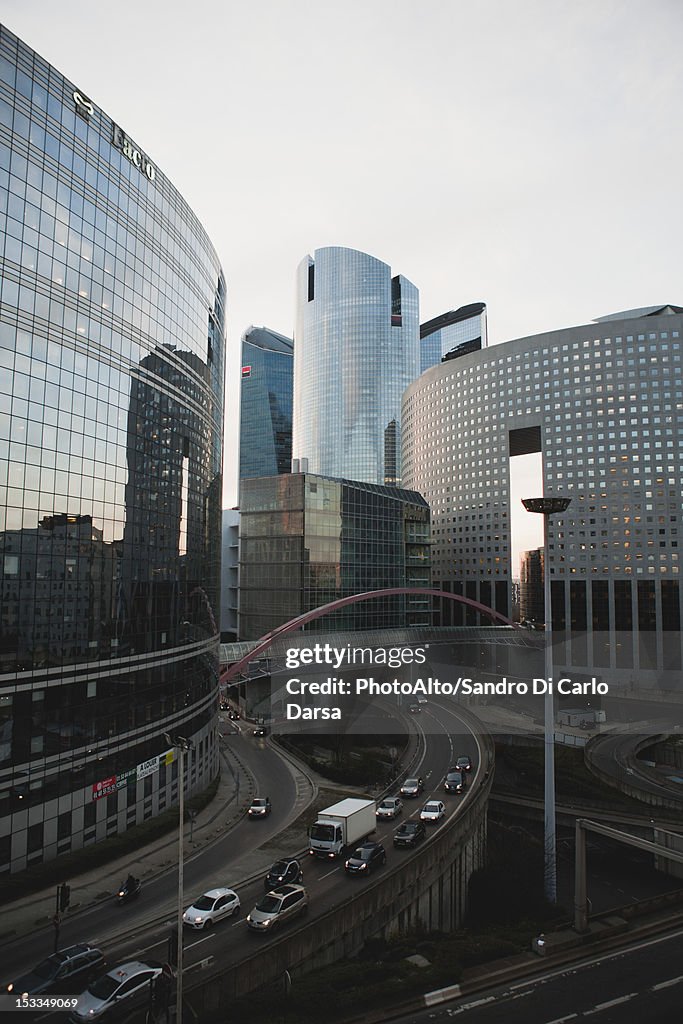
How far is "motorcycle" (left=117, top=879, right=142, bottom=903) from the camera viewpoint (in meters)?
29.6

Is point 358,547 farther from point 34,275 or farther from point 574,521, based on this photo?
point 34,275

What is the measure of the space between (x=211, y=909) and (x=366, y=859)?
856cm

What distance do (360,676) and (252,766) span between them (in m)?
32.8

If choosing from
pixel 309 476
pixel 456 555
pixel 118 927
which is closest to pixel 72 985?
pixel 118 927

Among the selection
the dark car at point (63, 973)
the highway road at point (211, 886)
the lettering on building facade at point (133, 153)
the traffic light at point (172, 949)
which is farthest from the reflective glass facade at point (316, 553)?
the dark car at point (63, 973)

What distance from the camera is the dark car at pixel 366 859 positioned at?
104ft

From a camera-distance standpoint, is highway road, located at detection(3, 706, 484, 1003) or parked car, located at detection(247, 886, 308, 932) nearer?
highway road, located at detection(3, 706, 484, 1003)

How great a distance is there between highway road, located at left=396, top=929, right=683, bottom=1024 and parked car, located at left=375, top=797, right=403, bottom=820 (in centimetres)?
1646

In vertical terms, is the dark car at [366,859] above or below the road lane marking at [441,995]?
above

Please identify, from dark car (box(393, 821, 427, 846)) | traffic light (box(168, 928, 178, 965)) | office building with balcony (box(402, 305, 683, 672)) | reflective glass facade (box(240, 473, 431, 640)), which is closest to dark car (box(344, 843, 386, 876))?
dark car (box(393, 821, 427, 846))

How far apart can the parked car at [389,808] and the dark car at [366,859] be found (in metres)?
8.27

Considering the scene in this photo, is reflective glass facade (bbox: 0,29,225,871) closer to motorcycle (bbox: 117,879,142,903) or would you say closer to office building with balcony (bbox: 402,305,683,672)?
motorcycle (bbox: 117,879,142,903)

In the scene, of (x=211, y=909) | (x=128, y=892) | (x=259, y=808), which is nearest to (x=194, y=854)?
(x=128, y=892)

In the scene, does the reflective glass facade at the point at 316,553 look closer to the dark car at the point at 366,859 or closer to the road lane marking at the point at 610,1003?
the dark car at the point at 366,859
